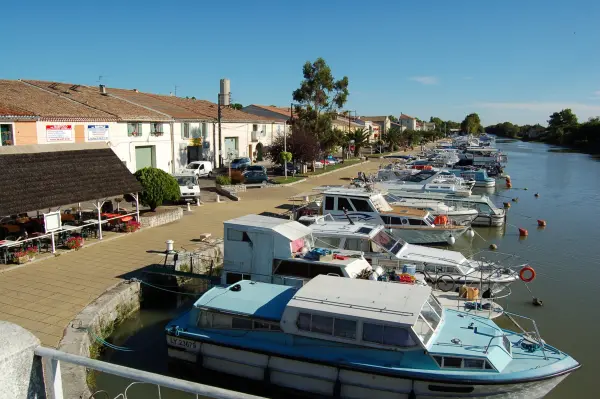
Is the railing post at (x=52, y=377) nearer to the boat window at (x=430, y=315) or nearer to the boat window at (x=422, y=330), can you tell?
the boat window at (x=422, y=330)

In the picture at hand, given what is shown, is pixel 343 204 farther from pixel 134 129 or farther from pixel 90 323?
pixel 134 129

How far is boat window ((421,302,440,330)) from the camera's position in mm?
11148

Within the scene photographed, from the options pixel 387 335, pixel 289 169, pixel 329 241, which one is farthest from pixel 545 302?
pixel 289 169

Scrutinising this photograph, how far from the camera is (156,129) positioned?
40.2 m

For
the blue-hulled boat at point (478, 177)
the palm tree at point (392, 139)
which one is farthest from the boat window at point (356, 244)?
the palm tree at point (392, 139)

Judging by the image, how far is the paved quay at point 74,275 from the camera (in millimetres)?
13047

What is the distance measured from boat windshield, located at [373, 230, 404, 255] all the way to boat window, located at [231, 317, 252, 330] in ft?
23.6

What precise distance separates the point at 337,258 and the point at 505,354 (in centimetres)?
568

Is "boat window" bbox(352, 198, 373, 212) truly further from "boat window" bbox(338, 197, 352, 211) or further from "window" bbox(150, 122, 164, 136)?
"window" bbox(150, 122, 164, 136)

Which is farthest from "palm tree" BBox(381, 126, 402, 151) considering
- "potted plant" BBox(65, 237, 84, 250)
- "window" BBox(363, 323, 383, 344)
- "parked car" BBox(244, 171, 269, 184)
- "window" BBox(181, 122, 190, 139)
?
"window" BBox(363, 323, 383, 344)

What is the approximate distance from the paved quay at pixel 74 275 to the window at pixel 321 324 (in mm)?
6110

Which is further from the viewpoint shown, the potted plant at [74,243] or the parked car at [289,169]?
the parked car at [289,169]

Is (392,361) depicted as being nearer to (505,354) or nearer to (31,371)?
(505,354)

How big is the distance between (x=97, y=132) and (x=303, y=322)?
27.9 m
